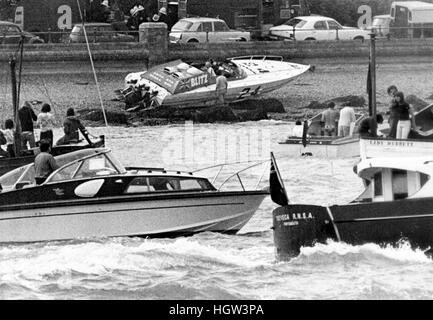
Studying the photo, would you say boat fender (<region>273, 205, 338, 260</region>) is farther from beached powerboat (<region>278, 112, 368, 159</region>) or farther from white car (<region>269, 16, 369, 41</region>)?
white car (<region>269, 16, 369, 41</region>)

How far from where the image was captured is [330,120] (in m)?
37.6

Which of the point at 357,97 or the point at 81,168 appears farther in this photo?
the point at 357,97

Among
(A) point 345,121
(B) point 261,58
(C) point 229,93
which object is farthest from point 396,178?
(B) point 261,58

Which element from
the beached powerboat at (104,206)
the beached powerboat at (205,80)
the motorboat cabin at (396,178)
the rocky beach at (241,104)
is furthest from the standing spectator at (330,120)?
the motorboat cabin at (396,178)

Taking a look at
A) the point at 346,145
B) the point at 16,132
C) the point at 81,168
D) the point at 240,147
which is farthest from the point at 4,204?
the point at 240,147

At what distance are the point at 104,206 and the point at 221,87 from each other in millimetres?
21854

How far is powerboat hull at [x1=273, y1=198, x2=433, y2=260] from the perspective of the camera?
2333 cm

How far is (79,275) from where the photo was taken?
24.0 m

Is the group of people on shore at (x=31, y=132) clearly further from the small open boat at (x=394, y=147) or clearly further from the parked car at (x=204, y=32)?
the parked car at (x=204, y=32)

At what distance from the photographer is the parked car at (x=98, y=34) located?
1970 inches

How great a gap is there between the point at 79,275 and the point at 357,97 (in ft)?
89.5

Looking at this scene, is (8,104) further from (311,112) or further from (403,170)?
(403,170)

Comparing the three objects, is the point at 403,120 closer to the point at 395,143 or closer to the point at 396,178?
the point at 395,143

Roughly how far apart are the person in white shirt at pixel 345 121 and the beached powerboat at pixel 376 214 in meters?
12.4
